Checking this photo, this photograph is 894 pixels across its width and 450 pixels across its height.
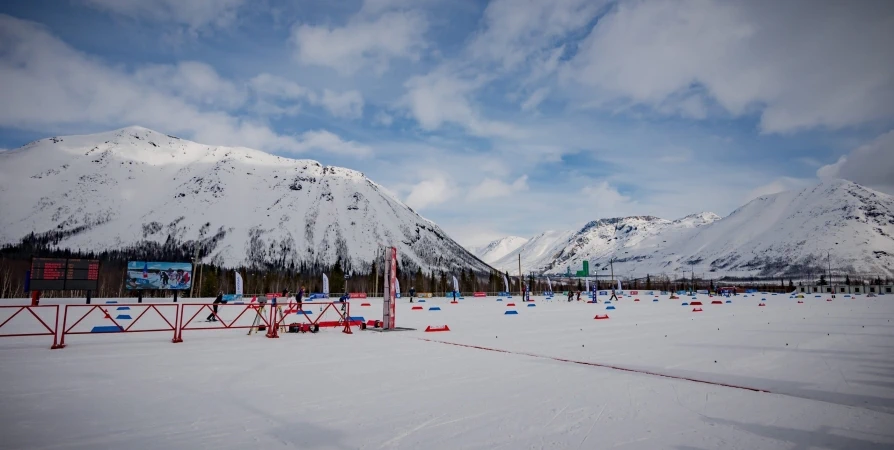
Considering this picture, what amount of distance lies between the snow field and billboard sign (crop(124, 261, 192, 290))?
3729 centimetres

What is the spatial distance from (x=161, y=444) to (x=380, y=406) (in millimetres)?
2955

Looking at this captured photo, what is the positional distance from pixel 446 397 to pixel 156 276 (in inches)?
2022

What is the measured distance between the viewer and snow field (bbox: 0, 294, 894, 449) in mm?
5633

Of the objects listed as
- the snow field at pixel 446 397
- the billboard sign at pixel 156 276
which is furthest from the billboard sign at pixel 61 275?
the snow field at pixel 446 397

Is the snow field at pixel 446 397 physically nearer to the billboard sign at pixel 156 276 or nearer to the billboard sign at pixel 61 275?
the billboard sign at pixel 61 275

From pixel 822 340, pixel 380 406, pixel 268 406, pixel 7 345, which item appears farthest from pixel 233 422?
pixel 822 340

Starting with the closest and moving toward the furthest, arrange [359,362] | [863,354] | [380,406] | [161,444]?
[161,444] → [380,406] → [359,362] → [863,354]

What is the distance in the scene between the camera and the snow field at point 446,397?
563cm

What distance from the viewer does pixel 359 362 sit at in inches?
457

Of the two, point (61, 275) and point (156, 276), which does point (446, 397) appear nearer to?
point (61, 275)

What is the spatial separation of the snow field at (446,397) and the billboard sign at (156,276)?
3729cm

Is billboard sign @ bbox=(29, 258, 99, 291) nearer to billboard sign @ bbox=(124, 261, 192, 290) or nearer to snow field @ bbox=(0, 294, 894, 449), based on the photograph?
billboard sign @ bbox=(124, 261, 192, 290)

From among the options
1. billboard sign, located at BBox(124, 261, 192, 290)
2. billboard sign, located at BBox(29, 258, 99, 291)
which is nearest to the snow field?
billboard sign, located at BBox(29, 258, 99, 291)

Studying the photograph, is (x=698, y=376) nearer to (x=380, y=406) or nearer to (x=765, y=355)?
(x=765, y=355)
